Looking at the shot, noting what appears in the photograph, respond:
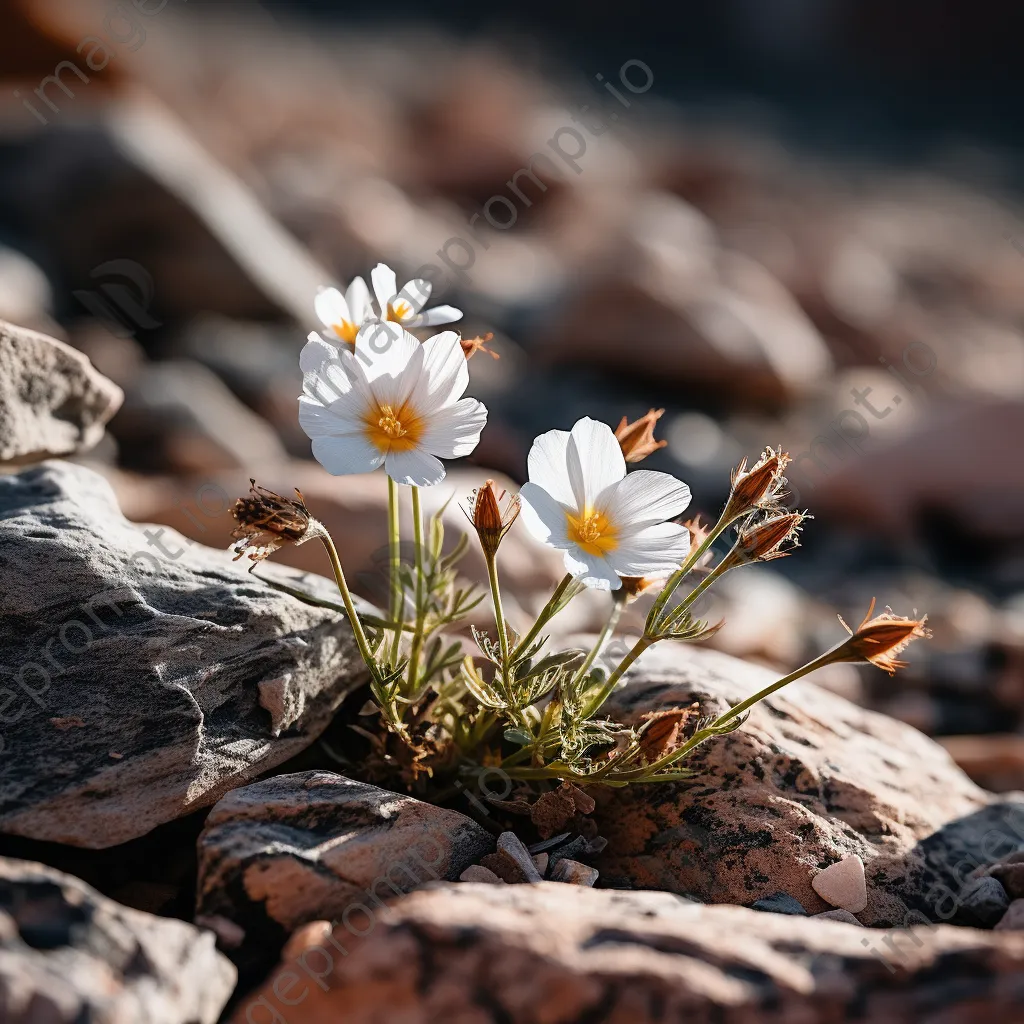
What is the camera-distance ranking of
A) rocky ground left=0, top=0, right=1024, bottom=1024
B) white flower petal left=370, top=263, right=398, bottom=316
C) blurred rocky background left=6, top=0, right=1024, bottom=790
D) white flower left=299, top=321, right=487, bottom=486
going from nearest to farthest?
rocky ground left=0, top=0, right=1024, bottom=1024 < white flower left=299, top=321, right=487, bottom=486 < white flower petal left=370, top=263, right=398, bottom=316 < blurred rocky background left=6, top=0, right=1024, bottom=790

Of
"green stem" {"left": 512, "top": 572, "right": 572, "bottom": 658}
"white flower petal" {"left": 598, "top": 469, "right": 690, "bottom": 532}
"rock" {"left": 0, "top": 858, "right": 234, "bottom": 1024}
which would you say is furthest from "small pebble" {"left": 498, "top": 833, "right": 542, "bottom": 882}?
"white flower petal" {"left": 598, "top": 469, "right": 690, "bottom": 532}

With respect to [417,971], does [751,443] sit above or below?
below

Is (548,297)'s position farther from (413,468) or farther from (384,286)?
(413,468)

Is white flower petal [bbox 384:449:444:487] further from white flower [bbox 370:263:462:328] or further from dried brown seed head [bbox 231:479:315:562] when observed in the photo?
white flower [bbox 370:263:462:328]

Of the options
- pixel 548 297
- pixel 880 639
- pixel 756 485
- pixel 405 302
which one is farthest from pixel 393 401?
pixel 548 297

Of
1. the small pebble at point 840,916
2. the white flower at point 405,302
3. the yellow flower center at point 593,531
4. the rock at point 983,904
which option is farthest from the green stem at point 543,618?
the rock at point 983,904

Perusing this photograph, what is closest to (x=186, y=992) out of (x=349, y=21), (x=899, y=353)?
(x=899, y=353)

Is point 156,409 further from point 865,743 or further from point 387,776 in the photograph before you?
point 865,743
